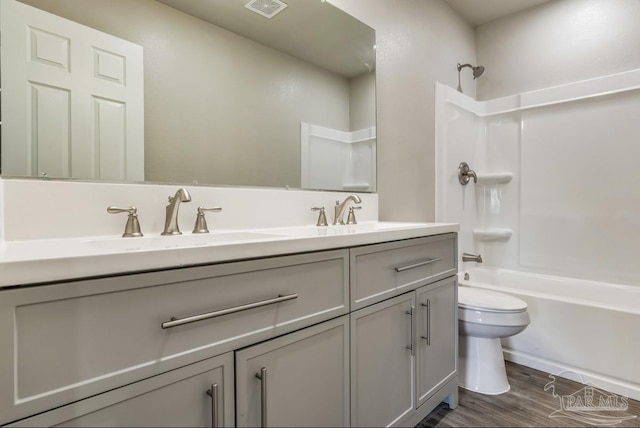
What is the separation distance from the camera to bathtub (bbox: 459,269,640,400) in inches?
69.4

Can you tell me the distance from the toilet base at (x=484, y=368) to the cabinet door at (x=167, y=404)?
1.53 m

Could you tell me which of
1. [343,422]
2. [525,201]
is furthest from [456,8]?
[343,422]

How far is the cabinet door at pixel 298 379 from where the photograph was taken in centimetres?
79

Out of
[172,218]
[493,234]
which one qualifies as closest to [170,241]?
[172,218]

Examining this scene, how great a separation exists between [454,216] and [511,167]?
0.74 m

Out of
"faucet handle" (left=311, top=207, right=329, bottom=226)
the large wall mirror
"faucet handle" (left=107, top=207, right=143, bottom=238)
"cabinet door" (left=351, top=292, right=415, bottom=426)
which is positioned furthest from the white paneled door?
"cabinet door" (left=351, top=292, right=415, bottom=426)

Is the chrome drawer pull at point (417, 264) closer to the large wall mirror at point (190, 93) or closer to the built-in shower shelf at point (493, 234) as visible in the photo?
the large wall mirror at point (190, 93)

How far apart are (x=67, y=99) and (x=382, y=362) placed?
1.30m

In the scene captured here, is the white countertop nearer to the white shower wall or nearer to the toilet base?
the toilet base

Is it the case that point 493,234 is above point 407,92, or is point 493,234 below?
below

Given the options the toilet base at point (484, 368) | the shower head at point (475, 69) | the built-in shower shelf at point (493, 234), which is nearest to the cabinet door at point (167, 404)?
the toilet base at point (484, 368)

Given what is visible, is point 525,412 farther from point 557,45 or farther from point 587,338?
point 557,45

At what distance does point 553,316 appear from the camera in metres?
2.00

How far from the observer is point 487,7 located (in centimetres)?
264
